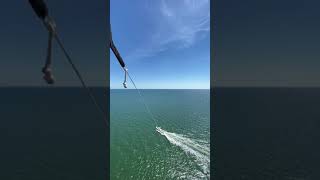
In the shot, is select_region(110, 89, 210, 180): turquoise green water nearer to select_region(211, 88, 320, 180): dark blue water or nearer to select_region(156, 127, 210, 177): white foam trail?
select_region(156, 127, 210, 177): white foam trail

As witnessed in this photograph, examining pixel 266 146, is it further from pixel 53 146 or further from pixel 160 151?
pixel 53 146

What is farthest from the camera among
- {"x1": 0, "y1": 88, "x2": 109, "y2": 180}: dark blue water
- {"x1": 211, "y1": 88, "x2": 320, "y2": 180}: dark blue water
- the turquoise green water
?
the turquoise green water

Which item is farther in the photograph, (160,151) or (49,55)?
→ (160,151)

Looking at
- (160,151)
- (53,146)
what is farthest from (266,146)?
(53,146)

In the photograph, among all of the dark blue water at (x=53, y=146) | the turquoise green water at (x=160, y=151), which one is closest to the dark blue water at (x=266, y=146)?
the turquoise green water at (x=160, y=151)

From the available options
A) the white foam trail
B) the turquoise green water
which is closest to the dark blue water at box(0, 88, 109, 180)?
the turquoise green water

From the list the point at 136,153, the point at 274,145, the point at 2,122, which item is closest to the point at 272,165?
the point at 274,145

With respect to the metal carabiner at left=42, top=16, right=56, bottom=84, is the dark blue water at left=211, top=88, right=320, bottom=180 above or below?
below
